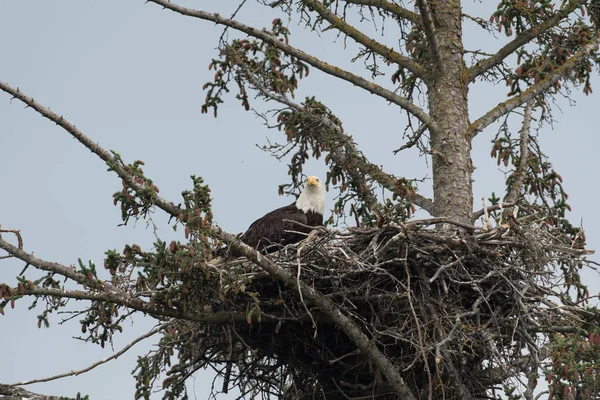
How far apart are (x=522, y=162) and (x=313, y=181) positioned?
94.8 inches

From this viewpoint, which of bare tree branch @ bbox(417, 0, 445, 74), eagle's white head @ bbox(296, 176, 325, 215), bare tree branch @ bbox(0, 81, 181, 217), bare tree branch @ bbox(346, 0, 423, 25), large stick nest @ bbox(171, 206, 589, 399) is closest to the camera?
bare tree branch @ bbox(0, 81, 181, 217)

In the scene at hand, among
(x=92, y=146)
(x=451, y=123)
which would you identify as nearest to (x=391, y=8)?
(x=451, y=123)

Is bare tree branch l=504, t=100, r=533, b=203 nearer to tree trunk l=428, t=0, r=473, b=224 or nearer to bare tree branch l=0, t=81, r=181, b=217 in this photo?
tree trunk l=428, t=0, r=473, b=224

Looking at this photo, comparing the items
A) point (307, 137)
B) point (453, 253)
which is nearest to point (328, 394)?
point (453, 253)

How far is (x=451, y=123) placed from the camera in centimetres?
1195

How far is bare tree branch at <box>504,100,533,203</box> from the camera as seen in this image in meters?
11.9

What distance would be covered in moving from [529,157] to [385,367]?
14.0 ft

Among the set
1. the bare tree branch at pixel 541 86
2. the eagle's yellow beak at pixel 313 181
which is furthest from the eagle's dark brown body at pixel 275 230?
the bare tree branch at pixel 541 86

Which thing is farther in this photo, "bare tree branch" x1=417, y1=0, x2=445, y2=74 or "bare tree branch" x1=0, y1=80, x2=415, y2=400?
"bare tree branch" x1=417, y1=0, x2=445, y2=74

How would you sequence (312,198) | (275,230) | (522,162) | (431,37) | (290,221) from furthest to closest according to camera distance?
(312,198)
(522,162)
(431,37)
(275,230)
(290,221)

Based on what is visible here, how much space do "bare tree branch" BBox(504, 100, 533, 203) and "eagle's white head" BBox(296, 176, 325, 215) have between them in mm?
2097

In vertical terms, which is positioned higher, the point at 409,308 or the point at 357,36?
the point at 357,36

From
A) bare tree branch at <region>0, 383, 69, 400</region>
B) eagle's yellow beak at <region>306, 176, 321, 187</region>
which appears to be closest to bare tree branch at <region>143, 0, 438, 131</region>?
eagle's yellow beak at <region>306, 176, 321, 187</region>

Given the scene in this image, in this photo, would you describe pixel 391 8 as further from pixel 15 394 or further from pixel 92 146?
pixel 15 394
